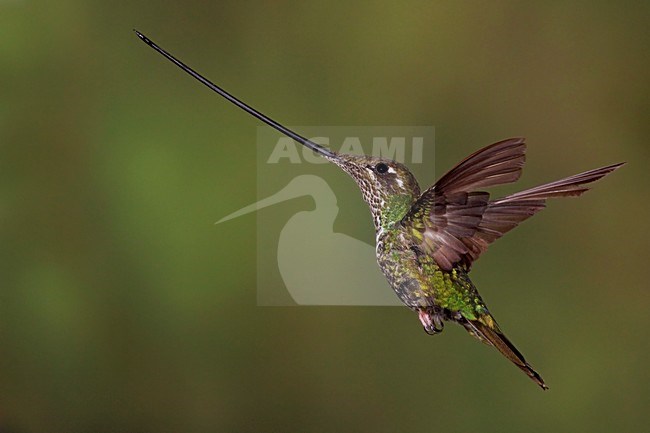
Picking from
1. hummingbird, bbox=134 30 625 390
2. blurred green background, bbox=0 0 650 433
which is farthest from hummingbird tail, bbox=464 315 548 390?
blurred green background, bbox=0 0 650 433

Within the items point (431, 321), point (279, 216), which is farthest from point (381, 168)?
point (279, 216)

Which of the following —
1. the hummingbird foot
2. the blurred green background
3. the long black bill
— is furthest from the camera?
the blurred green background

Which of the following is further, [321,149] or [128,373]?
[128,373]

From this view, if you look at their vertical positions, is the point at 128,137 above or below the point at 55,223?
above

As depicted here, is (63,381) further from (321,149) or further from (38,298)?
(321,149)

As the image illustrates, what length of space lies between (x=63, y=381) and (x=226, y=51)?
30.0 inches

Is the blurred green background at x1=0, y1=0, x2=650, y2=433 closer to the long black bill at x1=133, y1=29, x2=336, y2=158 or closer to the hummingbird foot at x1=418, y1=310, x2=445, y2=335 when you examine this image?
the hummingbird foot at x1=418, y1=310, x2=445, y2=335

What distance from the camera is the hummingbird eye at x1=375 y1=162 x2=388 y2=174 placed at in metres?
0.48

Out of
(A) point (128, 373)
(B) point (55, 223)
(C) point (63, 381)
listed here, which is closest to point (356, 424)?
(A) point (128, 373)

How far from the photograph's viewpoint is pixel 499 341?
514 mm

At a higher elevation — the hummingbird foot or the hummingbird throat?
the hummingbird throat

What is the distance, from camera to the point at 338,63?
4.56 feet

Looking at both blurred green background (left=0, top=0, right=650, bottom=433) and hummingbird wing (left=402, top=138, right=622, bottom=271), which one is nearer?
hummingbird wing (left=402, top=138, right=622, bottom=271)

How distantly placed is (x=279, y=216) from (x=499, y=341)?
2.99 ft
